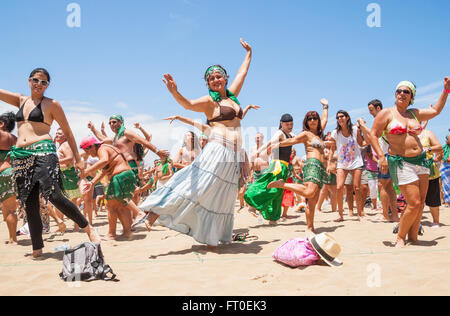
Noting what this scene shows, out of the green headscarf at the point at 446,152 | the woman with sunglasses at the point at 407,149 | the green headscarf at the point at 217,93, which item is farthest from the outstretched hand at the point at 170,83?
the green headscarf at the point at 446,152

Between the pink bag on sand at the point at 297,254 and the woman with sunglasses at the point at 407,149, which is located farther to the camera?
the woman with sunglasses at the point at 407,149

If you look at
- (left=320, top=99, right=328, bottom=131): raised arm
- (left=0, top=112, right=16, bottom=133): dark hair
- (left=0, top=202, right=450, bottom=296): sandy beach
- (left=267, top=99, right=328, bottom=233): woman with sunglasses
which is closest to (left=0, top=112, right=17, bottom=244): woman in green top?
(left=0, top=112, right=16, bottom=133): dark hair

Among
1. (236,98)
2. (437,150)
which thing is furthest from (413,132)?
(236,98)

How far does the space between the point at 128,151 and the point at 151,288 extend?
12.8 feet

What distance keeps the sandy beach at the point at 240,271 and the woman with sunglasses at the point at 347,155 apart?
2.13 metres

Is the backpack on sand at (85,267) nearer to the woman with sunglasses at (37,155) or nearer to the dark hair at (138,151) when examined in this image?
the woman with sunglasses at (37,155)

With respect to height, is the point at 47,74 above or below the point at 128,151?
above

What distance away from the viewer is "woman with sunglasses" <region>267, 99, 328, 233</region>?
16.8 feet

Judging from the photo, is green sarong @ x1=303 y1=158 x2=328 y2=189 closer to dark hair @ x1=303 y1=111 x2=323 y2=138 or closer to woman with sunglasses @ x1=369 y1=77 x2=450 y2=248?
dark hair @ x1=303 y1=111 x2=323 y2=138

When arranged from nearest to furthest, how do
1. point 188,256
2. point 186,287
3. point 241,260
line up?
1. point 186,287
2. point 241,260
3. point 188,256

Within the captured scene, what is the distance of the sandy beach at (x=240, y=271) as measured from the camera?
2.61 meters

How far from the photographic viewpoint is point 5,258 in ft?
13.3
